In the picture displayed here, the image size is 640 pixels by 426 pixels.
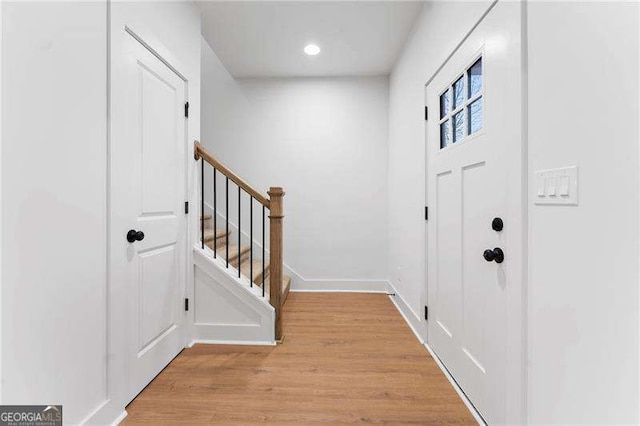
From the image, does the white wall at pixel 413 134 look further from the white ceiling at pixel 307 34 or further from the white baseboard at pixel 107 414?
the white baseboard at pixel 107 414

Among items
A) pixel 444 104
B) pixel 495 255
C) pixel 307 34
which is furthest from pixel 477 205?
pixel 307 34

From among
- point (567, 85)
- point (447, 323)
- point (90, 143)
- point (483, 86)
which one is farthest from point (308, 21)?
point (447, 323)

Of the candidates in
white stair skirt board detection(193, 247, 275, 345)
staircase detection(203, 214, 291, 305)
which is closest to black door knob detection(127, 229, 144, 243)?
white stair skirt board detection(193, 247, 275, 345)

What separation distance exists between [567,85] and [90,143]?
1848 millimetres

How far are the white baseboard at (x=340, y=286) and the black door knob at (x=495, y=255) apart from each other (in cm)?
238

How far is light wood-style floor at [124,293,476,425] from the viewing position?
150cm

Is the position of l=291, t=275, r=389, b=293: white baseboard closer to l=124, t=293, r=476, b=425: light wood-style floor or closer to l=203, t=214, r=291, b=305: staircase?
l=203, t=214, r=291, b=305: staircase

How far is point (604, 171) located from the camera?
84 centimetres

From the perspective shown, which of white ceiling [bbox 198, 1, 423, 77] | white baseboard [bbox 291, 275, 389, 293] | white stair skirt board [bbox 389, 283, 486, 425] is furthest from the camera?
white baseboard [bbox 291, 275, 389, 293]

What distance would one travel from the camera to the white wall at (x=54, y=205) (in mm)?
980

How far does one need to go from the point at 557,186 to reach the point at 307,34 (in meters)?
2.52

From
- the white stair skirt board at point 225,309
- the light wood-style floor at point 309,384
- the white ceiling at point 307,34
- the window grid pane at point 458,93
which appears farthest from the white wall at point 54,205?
the window grid pane at point 458,93

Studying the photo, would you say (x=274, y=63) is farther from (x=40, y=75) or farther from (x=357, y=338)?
(x=357, y=338)

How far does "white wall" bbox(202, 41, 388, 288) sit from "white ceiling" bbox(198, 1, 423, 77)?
272 mm
